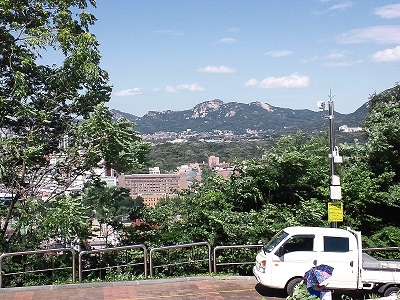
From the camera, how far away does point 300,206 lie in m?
13.8

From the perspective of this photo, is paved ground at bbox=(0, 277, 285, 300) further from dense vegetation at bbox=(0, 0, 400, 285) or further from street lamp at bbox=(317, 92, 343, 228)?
street lamp at bbox=(317, 92, 343, 228)

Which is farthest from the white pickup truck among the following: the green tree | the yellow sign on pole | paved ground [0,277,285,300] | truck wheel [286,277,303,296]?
the green tree

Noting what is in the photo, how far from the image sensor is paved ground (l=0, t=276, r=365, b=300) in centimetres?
1028

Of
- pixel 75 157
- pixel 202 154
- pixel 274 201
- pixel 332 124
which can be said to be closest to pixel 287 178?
pixel 274 201

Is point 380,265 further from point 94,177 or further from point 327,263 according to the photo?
point 94,177

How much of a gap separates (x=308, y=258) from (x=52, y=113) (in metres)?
7.81

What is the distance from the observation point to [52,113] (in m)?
13.3

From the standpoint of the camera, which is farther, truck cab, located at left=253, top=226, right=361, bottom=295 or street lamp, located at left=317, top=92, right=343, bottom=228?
street lamp, located at left=317, top=92, right=343, bottom=228

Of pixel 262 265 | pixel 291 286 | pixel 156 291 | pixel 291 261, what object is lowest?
pixel 156 291

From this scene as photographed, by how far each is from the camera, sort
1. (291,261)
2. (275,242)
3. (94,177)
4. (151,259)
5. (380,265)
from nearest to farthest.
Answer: (291,261)
(380,265)
(275,242)
(151,259)
(94,177)

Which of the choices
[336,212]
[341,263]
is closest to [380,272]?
[341,263]

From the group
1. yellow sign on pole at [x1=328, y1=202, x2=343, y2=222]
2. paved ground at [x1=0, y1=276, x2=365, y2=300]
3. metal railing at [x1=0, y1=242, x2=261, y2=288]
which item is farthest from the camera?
yellow sign on pole at [x1=328, y1=202, x2=343, y2=222]

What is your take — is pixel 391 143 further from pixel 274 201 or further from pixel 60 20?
pixel 60 20

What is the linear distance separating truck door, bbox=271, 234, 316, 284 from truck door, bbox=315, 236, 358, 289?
229 millimetres
